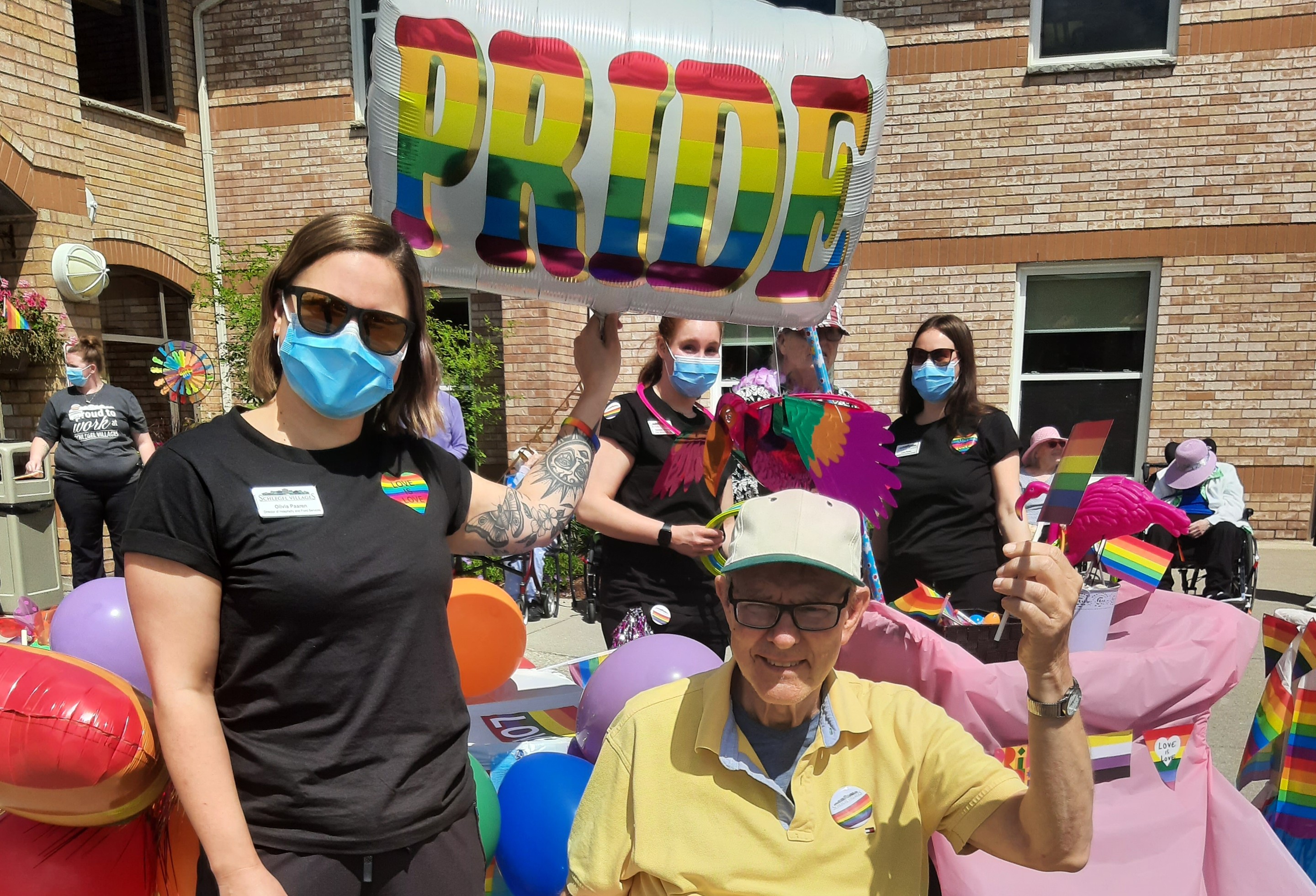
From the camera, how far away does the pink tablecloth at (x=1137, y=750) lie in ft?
6.02

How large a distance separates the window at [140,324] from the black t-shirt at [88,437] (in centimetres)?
370

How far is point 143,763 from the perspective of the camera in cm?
142

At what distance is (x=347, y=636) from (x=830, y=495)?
1.23 metres

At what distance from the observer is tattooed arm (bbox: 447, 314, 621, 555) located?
158cm

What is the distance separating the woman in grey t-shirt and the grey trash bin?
0.49 m

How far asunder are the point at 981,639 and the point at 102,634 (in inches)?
100

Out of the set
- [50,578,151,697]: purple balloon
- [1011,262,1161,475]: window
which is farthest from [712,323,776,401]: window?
[50,578,151,697]: purple balloon

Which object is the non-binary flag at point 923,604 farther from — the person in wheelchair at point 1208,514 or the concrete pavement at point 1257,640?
the person in wheelchair at point 1208,514

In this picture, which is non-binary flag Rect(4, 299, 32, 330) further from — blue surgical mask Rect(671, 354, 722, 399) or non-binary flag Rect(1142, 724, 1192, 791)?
non-binary flag Rect(1142, 724, 1192, 791)

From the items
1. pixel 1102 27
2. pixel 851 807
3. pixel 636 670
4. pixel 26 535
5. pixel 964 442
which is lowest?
pixel 26 535

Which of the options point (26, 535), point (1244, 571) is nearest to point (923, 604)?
point (1244, 571)

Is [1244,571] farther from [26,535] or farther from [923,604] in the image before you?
[26,535]

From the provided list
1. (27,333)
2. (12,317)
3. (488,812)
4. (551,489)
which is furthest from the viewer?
(27,333)

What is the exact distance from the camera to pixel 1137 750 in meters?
1.95
